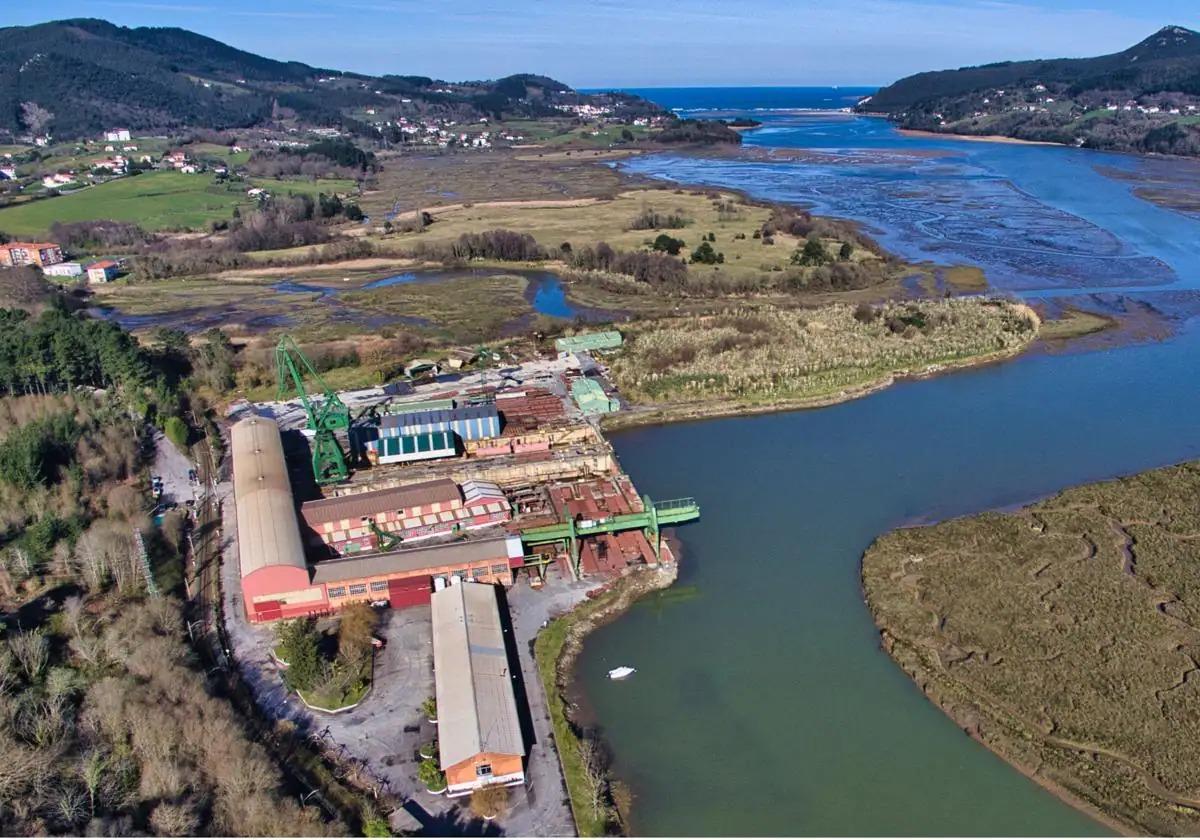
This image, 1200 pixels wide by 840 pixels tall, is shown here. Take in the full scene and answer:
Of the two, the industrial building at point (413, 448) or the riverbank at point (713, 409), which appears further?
the riverbank at point (713, 409)

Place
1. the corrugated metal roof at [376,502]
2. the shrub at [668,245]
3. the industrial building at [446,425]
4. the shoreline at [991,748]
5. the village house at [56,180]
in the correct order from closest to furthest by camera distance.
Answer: the shoreline at [991,748] → the corrugated metal roof at [376,502] → the industrial building at [446,425] → the shrub at [668,245] → the village house at [56,180]

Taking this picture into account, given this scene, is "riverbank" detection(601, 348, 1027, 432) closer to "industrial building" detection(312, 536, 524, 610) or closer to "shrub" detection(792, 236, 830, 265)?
"industrial building" detection(312, 536, 524, 610)

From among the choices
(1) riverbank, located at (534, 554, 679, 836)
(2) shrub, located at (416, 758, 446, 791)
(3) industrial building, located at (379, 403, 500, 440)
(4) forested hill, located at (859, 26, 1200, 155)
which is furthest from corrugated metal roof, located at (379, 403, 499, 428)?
(4) forested hill, located at (859, 26, 1200, 155)

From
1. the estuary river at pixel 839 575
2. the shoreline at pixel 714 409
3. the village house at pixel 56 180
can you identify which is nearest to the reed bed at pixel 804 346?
the shoreline at pixel 714 409

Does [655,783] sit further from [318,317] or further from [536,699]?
[318,317]

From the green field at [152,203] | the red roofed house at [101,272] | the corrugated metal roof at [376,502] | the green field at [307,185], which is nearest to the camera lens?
the corrugated metal roof at [376,502]

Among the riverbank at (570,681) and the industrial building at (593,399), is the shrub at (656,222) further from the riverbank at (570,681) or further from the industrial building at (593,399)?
the riverbank at (570,681)
